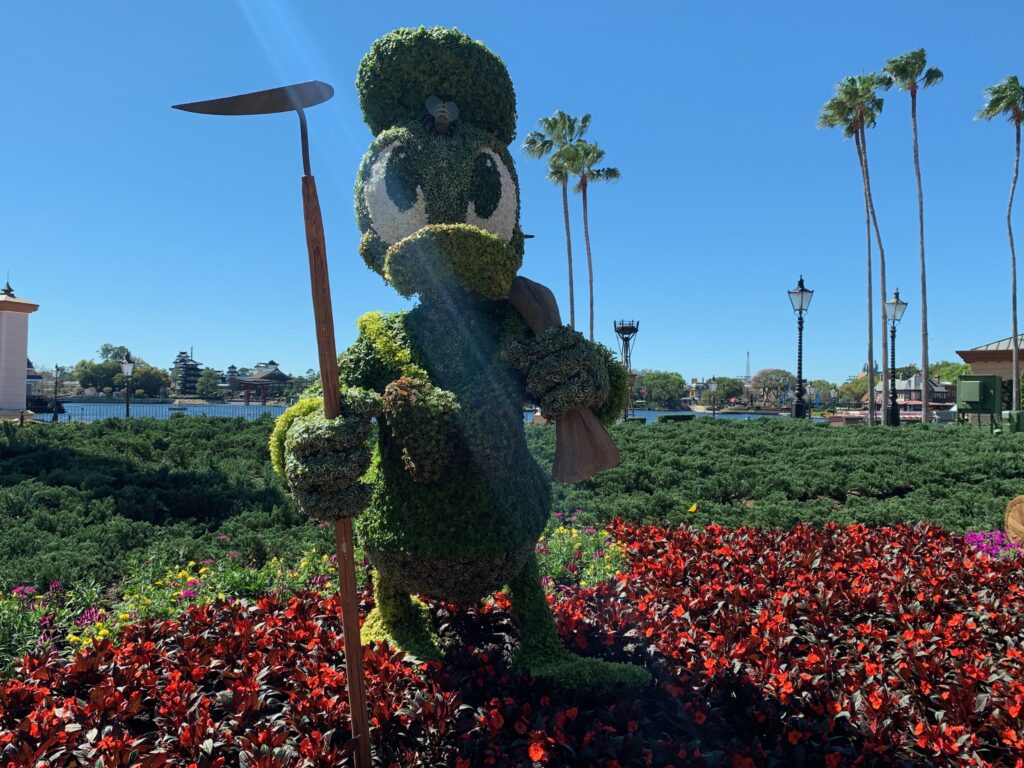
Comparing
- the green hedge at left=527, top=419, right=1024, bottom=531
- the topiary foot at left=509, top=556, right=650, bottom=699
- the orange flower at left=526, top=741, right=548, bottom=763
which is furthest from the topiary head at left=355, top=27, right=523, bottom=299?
the green hedge at left=527, top=419, right=1024, bottom=531

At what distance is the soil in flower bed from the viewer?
265 centimetres

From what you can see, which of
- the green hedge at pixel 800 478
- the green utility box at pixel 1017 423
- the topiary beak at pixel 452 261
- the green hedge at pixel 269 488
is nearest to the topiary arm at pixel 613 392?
the topiary beak at pixel 452 261

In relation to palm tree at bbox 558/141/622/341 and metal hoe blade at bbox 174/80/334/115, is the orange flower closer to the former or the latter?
metal hoe blade at bbox 174/80/334/115

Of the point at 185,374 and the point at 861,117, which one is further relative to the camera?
the point at 185,374

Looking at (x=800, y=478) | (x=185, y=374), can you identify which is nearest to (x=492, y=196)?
(x=800, y=478)

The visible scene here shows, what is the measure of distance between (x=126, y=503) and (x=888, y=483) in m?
8.79

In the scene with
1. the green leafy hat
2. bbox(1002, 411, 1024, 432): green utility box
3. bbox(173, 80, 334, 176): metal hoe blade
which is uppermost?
the green leafy hat

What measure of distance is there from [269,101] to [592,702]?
2.76m

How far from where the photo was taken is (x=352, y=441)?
2.44 m

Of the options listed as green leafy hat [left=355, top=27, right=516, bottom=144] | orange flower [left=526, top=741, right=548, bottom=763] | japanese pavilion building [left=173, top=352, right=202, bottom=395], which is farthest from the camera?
japanese pavilion building [left=173, top=352, right=202, bottom=395]

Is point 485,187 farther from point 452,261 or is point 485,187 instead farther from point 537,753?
point 537,753

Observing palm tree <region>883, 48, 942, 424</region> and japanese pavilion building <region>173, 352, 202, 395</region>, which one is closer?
palm tree <region>883, 48, 942, 424</region>

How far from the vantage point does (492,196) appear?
3.06m

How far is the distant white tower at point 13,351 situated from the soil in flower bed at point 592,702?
2292 centimetres
